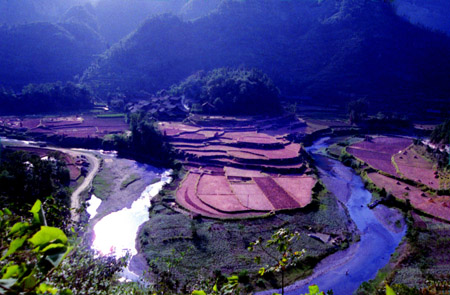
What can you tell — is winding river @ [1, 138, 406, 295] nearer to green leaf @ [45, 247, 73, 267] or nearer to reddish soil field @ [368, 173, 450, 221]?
reddish soil field @ [368, 173, 450, 221]

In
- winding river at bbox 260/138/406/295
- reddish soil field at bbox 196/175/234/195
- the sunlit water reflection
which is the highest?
reddish soil field at bbox 196/175/234/195

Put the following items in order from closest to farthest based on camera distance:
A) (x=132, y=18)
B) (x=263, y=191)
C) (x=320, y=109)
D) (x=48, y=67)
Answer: (x=263, y=191), (x=320, y=109), (x=48, y=67), (x=132, y=18)

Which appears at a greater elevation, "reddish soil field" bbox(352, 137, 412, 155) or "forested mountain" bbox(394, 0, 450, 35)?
"forested mountain" bbox(394, 0, 450, 35)

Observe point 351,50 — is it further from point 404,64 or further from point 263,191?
point 263,191

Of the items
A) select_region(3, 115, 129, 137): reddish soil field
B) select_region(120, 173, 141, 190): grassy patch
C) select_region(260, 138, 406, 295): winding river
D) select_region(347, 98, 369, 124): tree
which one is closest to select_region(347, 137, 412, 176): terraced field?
select_region(260, 138, 406, 295): winding river

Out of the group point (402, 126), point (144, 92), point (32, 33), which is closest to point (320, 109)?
point (402, 126)

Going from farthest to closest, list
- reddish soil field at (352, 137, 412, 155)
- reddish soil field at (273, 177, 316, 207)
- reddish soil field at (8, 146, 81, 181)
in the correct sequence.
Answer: reddish soil field at (352, 137, 412, 155)
reddish soil field at (8, 146, 81, 181)
reddish soil field at (273, 177, 316, 207)

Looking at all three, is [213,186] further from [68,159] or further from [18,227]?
[18,227]

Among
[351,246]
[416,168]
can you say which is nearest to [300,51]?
[416,168]
